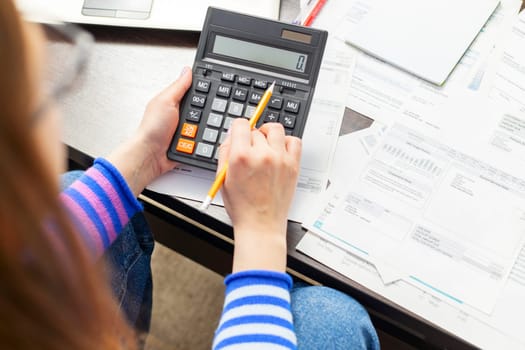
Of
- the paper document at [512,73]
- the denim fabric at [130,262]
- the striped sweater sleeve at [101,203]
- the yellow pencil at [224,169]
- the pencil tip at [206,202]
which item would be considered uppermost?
the paper document at [512,73]

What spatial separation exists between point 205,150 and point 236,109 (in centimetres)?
5

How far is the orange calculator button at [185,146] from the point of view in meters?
0.50

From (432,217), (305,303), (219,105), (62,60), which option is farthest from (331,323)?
(62,60)

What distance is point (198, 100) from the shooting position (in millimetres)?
509

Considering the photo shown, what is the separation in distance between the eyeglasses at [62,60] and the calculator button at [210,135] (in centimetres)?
16

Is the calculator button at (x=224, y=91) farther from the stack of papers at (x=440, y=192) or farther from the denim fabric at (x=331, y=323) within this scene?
the denim fabric at (x=331, y=323)

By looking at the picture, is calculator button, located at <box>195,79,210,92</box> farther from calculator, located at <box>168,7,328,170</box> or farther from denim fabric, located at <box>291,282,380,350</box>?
denim fabric, located at <box>291,282,380,350</box>

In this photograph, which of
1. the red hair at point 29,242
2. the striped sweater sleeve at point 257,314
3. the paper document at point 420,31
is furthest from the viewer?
the paper document at point 420,31

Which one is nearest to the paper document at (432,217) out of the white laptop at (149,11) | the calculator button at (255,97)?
the calculator button at (255,97)

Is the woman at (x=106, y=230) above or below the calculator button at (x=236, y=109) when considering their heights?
below

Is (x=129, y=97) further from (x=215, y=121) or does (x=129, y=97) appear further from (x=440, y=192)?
(x=440, y=192)

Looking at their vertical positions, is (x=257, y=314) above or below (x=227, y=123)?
below

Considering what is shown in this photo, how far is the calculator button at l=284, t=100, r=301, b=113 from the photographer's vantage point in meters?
0.50

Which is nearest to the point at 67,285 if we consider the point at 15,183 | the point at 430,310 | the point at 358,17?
Result: the point at 15,183
